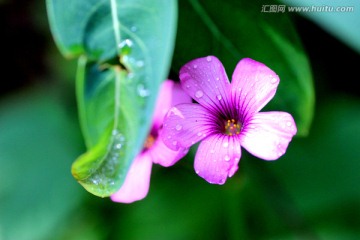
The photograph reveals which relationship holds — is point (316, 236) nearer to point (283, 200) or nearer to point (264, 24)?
point (283, 200)

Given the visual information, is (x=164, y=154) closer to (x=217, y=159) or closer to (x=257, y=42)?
(x=217, y=159)

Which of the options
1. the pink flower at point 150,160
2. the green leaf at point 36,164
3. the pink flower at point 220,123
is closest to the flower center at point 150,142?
the pink flower at point 150,160

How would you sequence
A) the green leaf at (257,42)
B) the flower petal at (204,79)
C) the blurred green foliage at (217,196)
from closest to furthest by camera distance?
the flower petal at (204,79), the green leaf at (257,42), the blurred green foliage at (217,196)

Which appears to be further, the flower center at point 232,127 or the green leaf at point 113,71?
the flower center at point 232,127

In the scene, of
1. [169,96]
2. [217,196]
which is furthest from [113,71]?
[217,196]

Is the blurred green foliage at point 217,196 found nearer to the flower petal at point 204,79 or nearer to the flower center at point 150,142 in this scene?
the flower center at point 150,142
